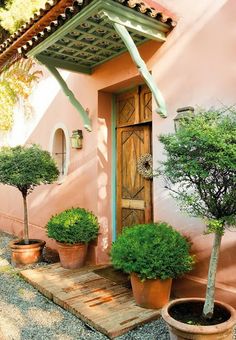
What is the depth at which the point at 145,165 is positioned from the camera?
16.5ft

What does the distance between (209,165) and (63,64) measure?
145 inches

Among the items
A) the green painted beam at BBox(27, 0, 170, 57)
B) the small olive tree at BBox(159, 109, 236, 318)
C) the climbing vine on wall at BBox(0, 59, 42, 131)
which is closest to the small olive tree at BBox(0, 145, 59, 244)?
the green painted beam at BBox(27, 0, 170, 57)

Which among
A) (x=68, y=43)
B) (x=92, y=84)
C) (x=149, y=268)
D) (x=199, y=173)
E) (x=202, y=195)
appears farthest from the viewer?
(x=92, y=84)

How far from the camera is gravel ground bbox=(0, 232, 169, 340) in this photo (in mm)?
3232

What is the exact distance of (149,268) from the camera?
11.4 feet

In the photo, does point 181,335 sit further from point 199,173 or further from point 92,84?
point 92,84

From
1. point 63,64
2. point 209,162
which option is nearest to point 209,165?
point 209,162

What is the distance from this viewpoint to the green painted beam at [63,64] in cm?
513

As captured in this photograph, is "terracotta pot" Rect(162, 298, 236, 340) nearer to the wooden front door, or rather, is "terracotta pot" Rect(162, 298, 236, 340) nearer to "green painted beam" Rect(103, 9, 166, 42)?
the wooden front door

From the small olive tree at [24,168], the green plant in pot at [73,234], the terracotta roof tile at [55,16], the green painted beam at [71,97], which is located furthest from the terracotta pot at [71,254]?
the terracotta roof tile at [55,16]

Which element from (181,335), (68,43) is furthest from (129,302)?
(68,43)

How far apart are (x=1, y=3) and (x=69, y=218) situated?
8.24m

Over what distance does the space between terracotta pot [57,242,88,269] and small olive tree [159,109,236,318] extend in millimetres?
2804

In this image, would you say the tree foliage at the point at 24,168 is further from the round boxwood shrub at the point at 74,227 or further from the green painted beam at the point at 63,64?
the green painted beam at the point at 63,64
